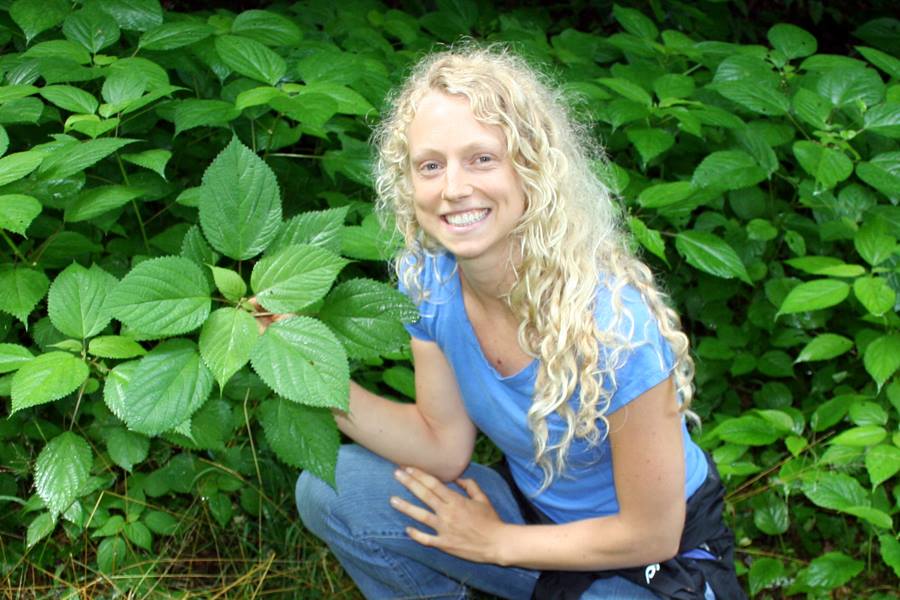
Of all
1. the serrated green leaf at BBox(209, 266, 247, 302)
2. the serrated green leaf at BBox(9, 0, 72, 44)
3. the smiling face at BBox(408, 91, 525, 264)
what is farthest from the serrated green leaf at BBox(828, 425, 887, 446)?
the serrated green leaf at BBox(9, 0, 72, 44)

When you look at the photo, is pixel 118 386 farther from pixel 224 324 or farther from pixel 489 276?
pixel 489 276

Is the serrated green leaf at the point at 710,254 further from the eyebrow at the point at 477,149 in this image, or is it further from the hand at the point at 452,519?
the eyebrow at the point at 477,149

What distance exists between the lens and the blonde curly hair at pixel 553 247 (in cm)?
176

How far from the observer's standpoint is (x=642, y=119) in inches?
111

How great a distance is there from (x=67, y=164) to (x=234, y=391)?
23.4 inches

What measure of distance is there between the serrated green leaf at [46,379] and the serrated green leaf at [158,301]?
19 centimetres

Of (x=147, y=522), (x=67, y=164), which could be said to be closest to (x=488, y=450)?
(x=147, y=522)

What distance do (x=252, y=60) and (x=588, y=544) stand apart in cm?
130

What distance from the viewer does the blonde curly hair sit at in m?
1.76

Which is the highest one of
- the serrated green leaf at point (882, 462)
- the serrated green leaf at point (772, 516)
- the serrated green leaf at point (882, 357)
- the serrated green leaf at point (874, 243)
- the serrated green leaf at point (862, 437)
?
the serrated green leaf at point (874, 243)

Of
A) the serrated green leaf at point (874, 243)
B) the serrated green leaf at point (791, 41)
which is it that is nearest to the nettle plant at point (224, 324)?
the serrated green leaf at point (874, 243)

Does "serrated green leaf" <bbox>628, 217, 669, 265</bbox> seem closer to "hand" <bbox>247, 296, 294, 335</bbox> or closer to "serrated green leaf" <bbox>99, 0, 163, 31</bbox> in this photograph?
"hand" <bbox>247, 296, 294, 335</bbox>

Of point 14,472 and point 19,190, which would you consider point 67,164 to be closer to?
point 19,190

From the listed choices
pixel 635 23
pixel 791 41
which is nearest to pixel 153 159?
pixel 635 23
